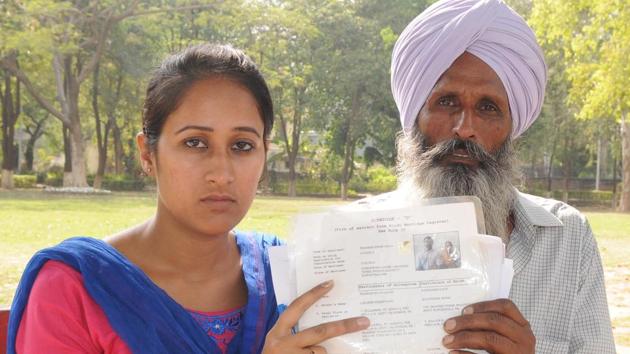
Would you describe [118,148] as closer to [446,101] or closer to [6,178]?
[6,178]

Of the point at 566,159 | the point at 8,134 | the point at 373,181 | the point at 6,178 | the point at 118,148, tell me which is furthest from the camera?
the point at 373,181

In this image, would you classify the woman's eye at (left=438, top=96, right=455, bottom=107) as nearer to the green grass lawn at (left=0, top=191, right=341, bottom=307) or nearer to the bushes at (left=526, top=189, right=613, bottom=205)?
→ the green grass lawn at (left=0, top=191, right=341, bottom=307)

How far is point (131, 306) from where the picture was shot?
7.03ft

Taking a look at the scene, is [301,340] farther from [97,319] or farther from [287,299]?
[97,319]

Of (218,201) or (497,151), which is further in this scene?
(497,151)

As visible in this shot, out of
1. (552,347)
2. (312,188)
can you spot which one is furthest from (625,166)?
(552,347)

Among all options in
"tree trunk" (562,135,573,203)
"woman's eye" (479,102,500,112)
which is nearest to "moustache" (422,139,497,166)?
"woman's eye" (479,102,500,112)

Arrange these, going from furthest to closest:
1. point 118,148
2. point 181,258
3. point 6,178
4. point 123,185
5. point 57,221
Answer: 1. point 118,148
2. point 123,185
3. point 6,178
4. point 57,221
5. point 181,258

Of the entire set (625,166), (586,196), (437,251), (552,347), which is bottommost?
(586,196)

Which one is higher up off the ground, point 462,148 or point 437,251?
point 462,148

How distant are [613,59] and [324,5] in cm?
2038

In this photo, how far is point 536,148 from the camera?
36.7 m

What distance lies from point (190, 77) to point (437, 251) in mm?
966

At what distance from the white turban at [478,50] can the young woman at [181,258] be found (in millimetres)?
584
